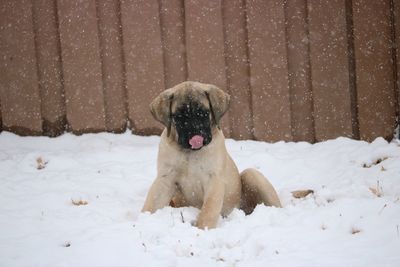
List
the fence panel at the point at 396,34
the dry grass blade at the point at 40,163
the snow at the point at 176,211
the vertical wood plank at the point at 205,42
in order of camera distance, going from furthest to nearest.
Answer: the vertical wood plank at the point at 205,42 < the fence panel at the point at 396,34 < the dry grass blade at the point at 40,163 < the snow at the point at 176,211

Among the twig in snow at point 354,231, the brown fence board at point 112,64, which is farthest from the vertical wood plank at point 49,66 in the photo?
the twig in snow at point 354,231

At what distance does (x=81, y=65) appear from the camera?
20.6ft

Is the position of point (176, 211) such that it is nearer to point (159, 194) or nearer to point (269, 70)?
point (159, 194)

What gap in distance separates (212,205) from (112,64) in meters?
3.22

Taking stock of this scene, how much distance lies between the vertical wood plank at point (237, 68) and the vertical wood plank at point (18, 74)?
8.67 ft

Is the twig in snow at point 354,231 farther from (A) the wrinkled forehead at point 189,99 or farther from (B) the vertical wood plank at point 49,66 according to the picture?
(B) the vertical wood plank at point 49,66

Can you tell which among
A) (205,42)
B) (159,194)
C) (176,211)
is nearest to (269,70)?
(205,42)

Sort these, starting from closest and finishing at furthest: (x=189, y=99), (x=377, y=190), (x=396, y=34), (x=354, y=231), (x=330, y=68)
→ (x=354, y=231)
(x=189, y=99)
(x=377, y=190)
(x=396, y=34)
(x=330, y=68)

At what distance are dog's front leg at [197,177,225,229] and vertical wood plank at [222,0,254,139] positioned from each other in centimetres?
241

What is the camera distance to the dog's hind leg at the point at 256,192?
417cm

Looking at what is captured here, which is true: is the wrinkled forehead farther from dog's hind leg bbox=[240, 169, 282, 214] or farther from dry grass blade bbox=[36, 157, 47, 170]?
dry grass blade bbox=[36, 157, 47, 170]

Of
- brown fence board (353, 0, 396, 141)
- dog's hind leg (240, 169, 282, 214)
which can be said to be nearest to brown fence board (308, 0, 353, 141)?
brown fence board (353, 0, 396, 141)

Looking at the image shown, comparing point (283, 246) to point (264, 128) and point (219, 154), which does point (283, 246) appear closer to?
point (219, 154)

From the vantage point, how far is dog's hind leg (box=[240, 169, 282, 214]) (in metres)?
4.17
